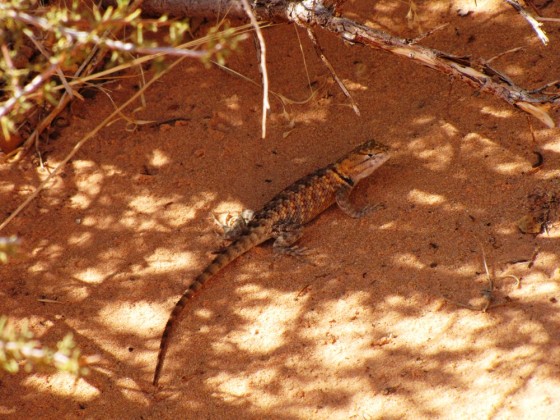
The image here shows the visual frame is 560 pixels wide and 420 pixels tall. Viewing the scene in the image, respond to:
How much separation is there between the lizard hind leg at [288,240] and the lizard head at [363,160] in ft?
2.40

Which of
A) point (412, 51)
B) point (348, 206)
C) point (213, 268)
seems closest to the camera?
point (412, 51)

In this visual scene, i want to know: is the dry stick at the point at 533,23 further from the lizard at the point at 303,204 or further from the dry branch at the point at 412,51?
the lizard at the point at 303,204

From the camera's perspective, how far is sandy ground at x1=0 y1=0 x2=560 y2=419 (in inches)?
161

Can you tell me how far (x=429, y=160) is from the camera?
219 inches

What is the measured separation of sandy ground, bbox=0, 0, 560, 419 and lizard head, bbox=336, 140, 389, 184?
25cm

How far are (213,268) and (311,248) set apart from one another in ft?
2.81

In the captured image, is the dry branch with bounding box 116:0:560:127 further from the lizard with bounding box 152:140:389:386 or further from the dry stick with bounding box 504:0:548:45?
the lizard with bounding box 152:140:389:386

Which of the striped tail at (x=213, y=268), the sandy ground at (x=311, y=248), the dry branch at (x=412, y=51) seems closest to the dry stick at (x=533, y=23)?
the dry branch at (x=412, y=51)

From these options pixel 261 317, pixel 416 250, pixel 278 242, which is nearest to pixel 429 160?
pixel 416 250

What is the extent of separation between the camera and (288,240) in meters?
5.30

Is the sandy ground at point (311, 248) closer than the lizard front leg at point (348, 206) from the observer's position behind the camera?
Yes

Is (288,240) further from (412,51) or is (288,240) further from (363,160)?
(412,51)

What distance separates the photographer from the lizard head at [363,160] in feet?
18.0

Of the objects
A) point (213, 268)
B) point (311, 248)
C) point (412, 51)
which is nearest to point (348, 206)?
point (311, 248)
